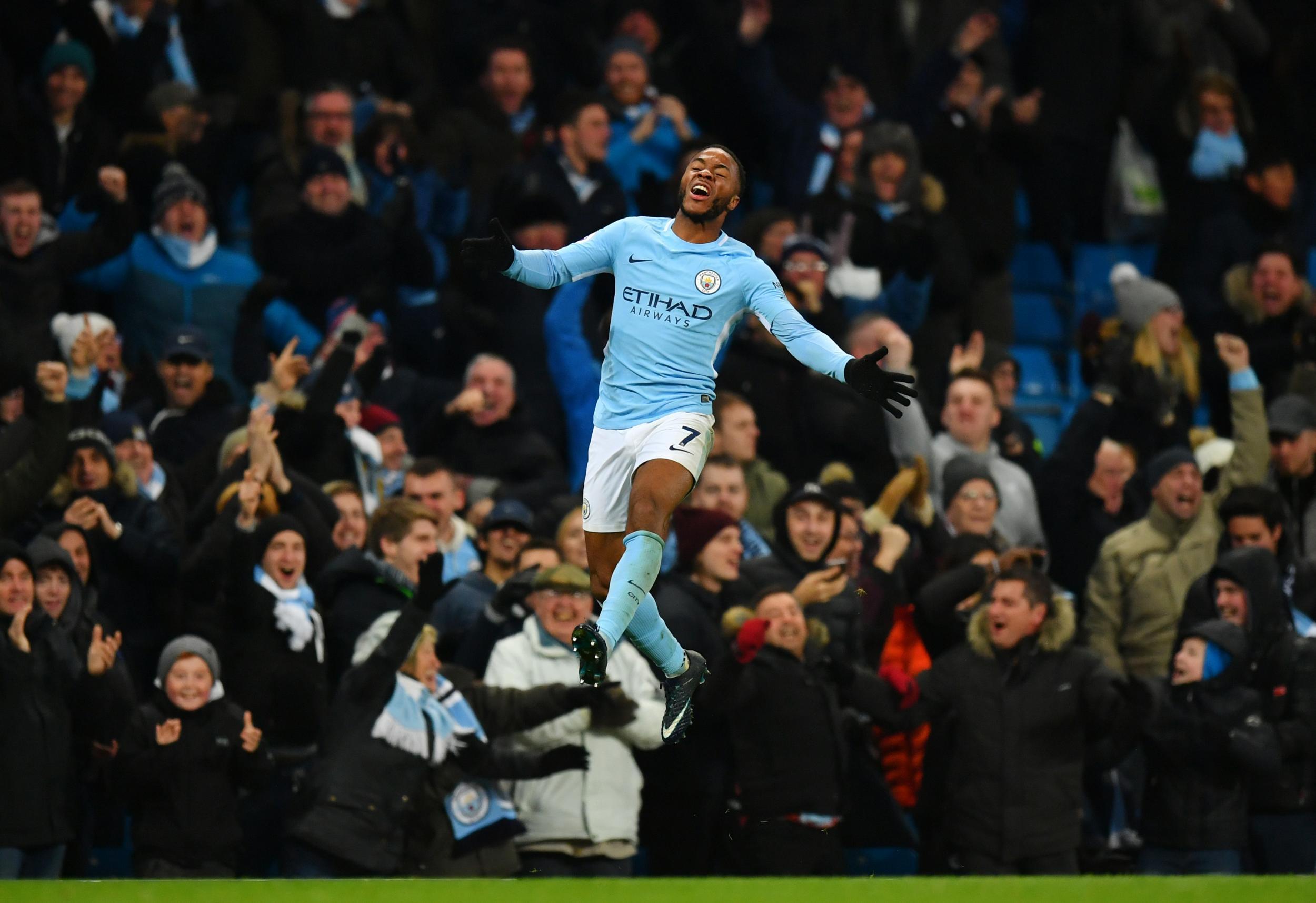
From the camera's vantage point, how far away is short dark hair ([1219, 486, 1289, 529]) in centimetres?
1093

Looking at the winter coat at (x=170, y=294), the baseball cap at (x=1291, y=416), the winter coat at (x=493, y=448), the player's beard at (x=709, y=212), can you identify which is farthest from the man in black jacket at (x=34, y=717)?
the baseball cap at (x=1291, y=416)

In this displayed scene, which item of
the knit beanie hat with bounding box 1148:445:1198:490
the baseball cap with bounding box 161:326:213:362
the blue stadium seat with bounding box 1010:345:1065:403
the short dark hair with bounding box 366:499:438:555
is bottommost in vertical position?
the short dark hair with bounding box 366:499:438:555

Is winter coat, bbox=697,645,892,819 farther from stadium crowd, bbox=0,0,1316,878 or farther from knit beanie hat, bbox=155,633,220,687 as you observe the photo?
knit beanie hat, bbox=155,633,220,687

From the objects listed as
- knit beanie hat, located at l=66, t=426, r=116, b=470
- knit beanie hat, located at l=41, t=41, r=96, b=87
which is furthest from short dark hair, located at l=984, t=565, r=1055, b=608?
knit beanie hat, located at l=41, t=41, r=96, b=87

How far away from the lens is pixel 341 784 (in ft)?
30.1

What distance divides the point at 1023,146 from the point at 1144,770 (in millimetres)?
5556

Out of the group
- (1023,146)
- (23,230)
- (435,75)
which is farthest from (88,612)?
(1023,146)

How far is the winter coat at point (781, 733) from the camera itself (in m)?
9.51

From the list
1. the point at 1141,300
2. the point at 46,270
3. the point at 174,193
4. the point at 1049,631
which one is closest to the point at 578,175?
the point at 174,193

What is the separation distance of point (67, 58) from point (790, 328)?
666 centimetres

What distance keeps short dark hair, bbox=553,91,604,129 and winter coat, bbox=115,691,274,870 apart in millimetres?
5083

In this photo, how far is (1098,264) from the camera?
50.4 feet

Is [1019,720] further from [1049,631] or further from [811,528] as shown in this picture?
[811,528]

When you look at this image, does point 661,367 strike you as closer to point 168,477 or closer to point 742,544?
point 742,544
